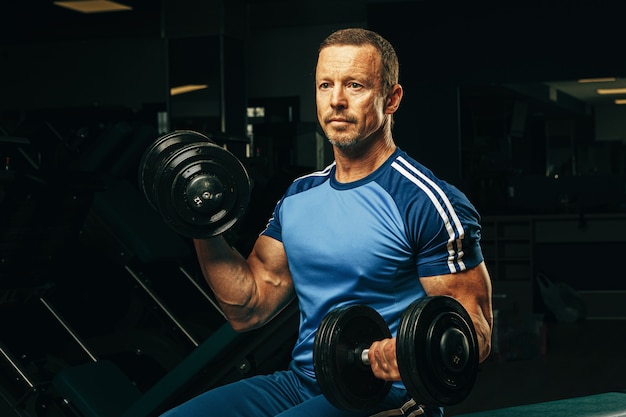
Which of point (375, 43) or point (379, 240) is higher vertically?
point (375, 43)

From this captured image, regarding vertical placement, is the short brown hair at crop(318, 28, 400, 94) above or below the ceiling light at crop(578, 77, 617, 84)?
below

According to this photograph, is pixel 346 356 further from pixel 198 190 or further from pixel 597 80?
pixel 597 80

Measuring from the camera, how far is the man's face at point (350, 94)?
1.50 metres

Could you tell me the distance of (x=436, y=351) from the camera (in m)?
1.34

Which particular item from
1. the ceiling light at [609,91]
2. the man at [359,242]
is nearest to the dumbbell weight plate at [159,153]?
the man at [359,242]

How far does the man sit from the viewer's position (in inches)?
57.4

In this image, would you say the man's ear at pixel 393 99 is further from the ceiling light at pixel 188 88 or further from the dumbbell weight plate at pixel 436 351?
the ceiling light at pixel 188 88

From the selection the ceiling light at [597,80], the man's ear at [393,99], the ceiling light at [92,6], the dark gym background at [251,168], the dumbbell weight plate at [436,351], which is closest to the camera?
the dumbbell weight plate at [436,351]

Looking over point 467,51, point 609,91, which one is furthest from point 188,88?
point 609,91

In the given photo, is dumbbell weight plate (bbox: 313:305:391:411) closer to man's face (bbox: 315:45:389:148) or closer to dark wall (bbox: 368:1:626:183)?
man's face (bbox: 315:45:389:148)

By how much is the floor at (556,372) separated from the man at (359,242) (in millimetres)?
2472

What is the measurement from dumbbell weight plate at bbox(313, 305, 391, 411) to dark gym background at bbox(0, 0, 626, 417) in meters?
1.50

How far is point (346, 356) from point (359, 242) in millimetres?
190

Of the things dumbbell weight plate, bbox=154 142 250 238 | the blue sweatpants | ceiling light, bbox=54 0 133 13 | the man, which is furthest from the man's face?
ceiling light, bbox=54 0 133 13
